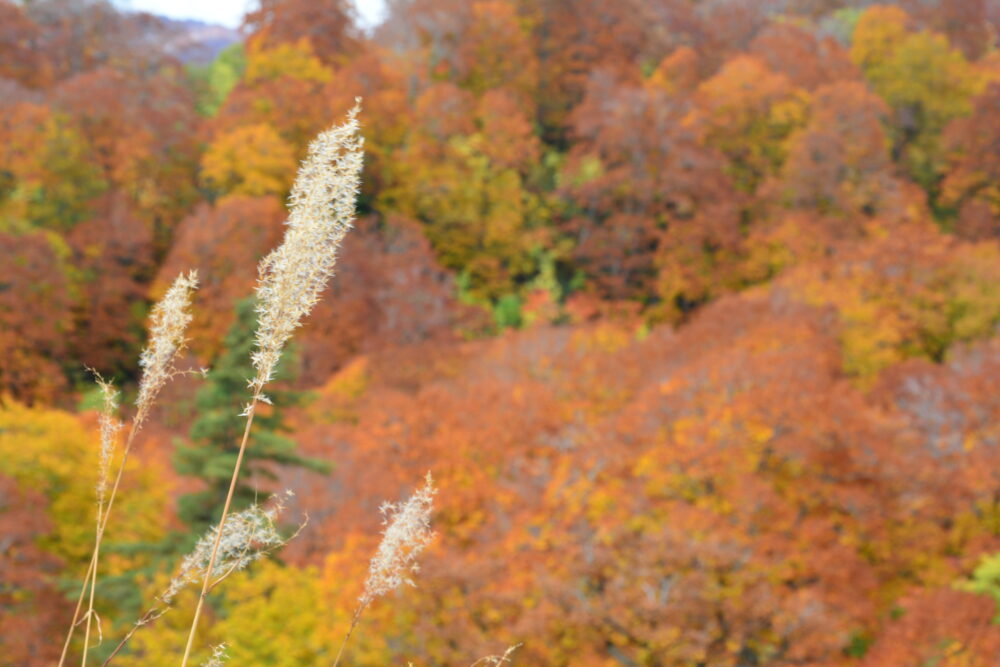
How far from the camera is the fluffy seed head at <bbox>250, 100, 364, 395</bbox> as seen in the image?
1607mm

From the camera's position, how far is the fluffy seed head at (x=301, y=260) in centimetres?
161

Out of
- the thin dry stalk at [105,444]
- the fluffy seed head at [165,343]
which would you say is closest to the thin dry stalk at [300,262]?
the fluffy seed head at [165,343]

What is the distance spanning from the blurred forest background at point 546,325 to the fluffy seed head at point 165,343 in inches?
41.7

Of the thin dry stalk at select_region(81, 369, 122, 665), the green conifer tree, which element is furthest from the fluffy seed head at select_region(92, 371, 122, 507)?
the green conifer tree

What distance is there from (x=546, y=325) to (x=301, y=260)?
26677 mm

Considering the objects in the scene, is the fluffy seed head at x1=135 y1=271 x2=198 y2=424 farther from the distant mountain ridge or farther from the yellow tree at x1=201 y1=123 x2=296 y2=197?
the distant mountain ridge

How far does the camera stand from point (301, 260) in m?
A: 1.64

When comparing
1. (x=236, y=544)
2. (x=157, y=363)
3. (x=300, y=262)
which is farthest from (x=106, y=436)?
(x=300, y=262)

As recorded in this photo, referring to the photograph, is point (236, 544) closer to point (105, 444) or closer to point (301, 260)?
point (105, 444)

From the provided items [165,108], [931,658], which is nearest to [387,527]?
[931,658]

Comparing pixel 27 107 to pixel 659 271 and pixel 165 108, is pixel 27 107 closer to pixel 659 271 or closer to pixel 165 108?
pixel 165 108

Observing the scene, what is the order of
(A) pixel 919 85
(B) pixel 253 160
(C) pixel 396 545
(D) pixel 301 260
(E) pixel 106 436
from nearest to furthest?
(D) pixel 301 260 → (C) pixel 396 545 → (E) pixel 106 436 → (B) pixel 253 160 → (A) pixel 919 85

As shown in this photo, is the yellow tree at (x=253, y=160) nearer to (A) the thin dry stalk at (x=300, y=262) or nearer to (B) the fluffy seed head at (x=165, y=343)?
(B) the fluffy seed head at (x=165, y=343)

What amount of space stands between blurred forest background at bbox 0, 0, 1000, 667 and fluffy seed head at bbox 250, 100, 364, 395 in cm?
131
